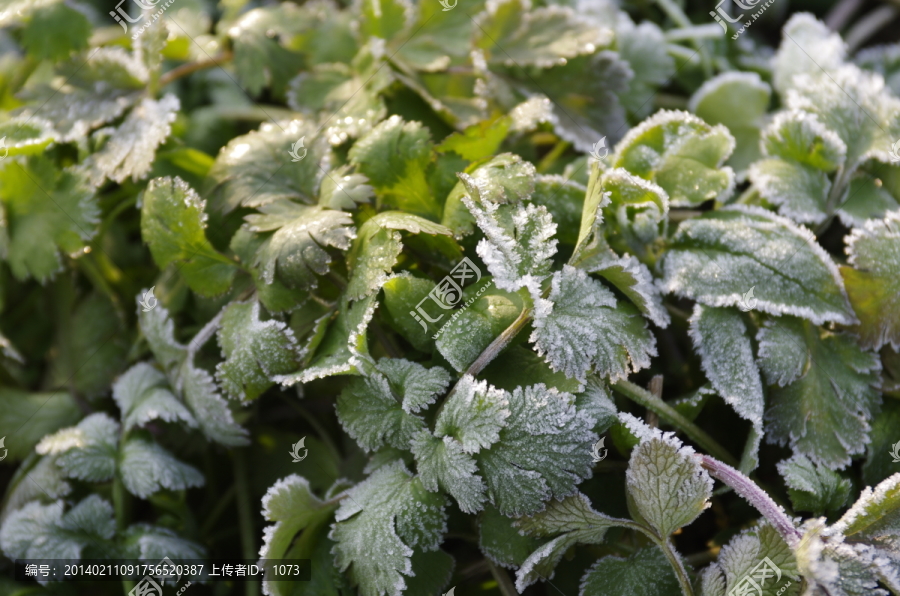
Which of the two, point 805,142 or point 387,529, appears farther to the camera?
point 805,142

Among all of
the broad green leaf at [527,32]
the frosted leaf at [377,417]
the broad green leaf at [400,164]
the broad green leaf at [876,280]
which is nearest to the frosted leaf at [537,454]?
the frosted leaf at [377,417]

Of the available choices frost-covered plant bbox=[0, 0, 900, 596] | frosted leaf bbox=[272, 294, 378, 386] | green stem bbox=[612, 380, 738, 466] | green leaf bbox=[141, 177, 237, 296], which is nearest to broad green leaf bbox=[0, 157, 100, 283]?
frost-covered plant bbox=[0, 0, 900, 596]

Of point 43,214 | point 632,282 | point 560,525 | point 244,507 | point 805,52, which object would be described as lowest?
point 244,507

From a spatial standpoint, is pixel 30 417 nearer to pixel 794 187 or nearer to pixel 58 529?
pixel 58 529

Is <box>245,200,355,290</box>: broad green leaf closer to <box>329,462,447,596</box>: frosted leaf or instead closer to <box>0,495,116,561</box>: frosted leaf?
<box>329,462,447,596</box>: frosted leaf

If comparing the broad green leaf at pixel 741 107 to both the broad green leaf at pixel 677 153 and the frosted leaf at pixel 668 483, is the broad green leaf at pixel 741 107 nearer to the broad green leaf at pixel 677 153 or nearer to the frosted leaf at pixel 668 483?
the broad green leaf at pixel 677 153

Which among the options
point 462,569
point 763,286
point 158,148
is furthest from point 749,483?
point 158,148

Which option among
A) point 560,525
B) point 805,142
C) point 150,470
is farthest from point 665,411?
point 150,470
